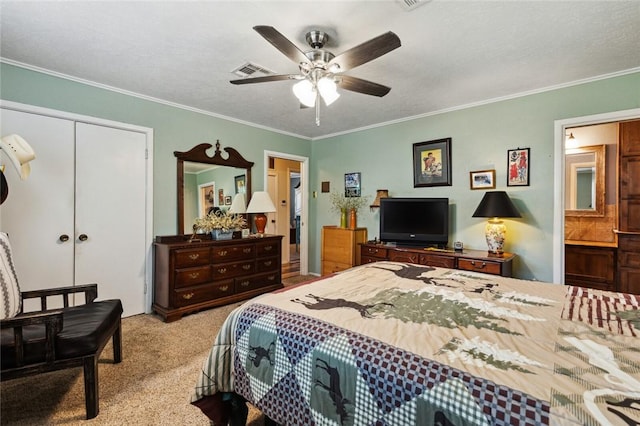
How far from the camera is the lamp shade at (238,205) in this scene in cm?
417

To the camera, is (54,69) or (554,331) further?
(54,69)

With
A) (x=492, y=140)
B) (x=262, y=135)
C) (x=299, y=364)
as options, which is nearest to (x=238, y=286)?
(x=262, y=135)

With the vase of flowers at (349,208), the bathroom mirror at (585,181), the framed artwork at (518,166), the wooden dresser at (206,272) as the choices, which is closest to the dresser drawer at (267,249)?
the wooden dresser at (206,272)

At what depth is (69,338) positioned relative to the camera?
170cm

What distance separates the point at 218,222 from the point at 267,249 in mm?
746

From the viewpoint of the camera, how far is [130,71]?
2738mm

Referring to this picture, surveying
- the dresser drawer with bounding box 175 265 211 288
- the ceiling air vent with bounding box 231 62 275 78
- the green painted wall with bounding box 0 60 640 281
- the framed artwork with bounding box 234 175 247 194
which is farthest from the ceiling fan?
the framed artwork with bounding box 234 175 247 194

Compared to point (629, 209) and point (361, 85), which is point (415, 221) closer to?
point (361, 85)

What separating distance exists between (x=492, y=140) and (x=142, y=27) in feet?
11.8

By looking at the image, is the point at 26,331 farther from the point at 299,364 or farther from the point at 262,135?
the point at 262,135

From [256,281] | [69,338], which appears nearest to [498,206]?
[256,281]

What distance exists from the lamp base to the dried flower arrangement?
120 inches

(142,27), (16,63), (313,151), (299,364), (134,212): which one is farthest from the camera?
(313,151)

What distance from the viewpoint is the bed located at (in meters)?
0.85
